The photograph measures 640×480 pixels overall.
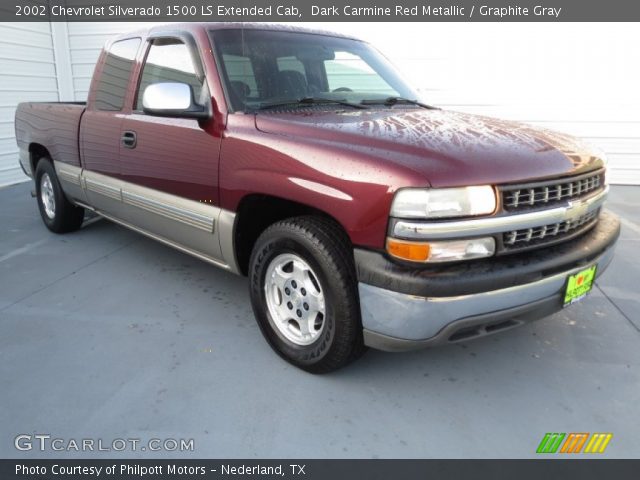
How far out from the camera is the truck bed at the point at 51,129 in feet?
13.8

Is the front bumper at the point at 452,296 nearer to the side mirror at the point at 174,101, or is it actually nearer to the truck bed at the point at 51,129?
the side mirror at the point at 174,101

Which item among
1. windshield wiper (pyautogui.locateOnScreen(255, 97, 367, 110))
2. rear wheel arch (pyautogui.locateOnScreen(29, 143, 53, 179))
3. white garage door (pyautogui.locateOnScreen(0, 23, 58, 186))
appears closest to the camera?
windshield wiper (pyautogui.locateOnScreen(255, 97, 367, 110))

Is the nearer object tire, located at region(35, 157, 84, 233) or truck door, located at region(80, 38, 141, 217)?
truck door, located at region(80, 38, 141, 217)

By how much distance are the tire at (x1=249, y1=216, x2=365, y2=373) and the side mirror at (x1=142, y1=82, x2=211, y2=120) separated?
0.82 meters

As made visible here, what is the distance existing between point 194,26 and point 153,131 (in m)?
0.71

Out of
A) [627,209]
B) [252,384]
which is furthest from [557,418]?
[627,209]

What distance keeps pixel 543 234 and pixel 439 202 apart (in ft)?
1.93

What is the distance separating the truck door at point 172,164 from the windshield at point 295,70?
8.3 inches

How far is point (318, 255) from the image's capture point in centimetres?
231

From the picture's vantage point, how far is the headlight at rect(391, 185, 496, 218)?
1.98 m
